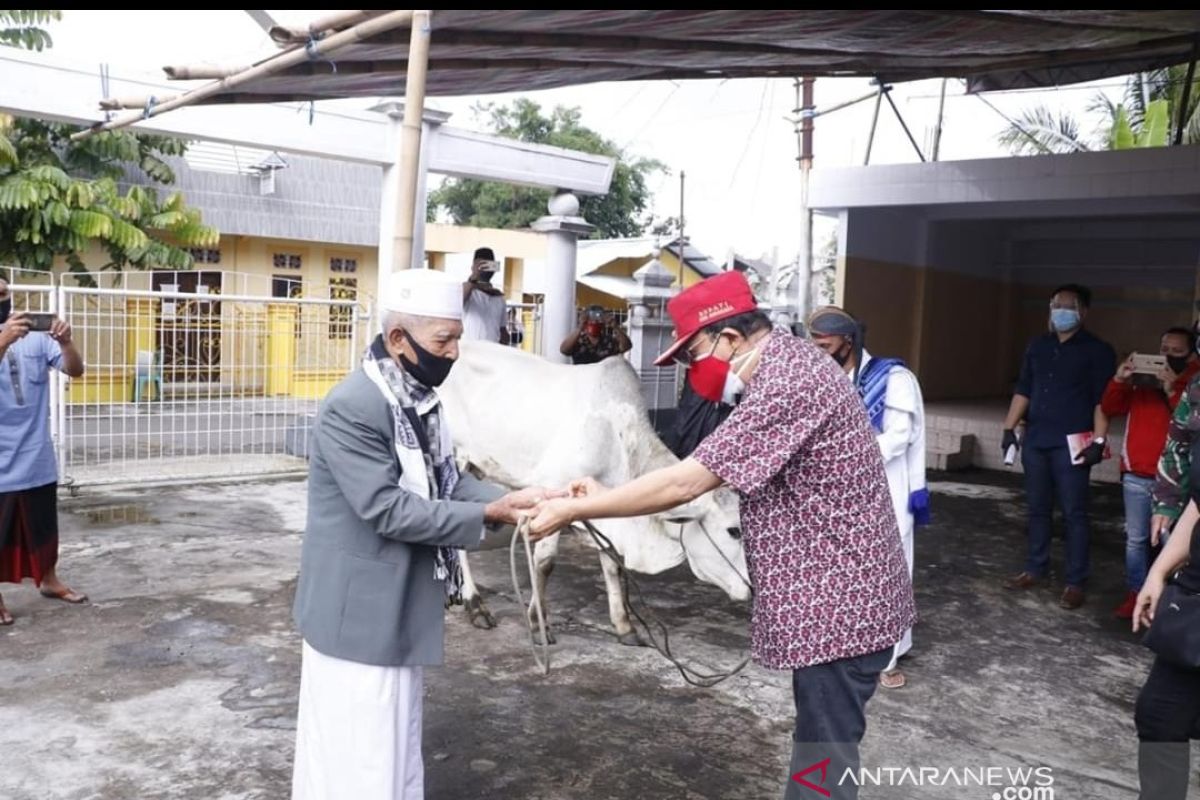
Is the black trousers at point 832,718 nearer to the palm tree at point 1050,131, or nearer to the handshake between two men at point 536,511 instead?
the handshake between two men at point 536,511

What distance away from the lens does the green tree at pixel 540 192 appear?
27641 mm

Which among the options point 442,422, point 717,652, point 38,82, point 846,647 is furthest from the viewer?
point 38,82

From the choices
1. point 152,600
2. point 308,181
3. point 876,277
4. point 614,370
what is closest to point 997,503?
point 876,277

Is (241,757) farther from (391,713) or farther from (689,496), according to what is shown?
(689,496)

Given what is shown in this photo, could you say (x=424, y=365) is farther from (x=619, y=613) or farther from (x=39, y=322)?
(x=39, y=322)

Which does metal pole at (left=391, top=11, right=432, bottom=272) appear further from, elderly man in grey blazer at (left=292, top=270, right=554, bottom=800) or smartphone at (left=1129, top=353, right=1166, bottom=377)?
smartphone at (left=1129, top=353, right=1166, bottom=377)

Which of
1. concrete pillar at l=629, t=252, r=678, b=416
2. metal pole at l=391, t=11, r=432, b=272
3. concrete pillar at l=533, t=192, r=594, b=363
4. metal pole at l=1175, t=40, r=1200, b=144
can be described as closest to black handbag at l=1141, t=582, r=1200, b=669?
metal pole at l=391, t=11, r=432, b=272

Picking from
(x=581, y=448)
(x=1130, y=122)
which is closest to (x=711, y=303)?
(x=581, y=448)

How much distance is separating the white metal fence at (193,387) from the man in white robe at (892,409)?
5.71 m

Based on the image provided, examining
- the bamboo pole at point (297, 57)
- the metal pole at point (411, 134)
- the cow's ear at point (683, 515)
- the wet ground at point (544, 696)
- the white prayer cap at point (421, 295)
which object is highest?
the bamboo pole at point (297, 57)

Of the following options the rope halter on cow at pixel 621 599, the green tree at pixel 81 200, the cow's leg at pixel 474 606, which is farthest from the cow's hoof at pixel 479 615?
the green tree at pixel 81 200

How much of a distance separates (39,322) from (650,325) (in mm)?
6991

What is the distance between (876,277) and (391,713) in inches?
420

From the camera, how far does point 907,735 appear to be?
4.00m
